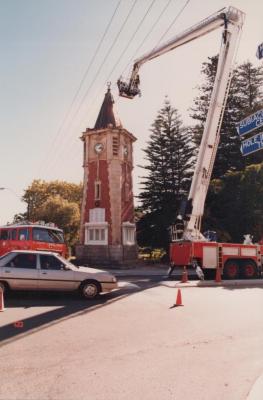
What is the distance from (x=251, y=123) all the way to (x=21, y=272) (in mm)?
8610

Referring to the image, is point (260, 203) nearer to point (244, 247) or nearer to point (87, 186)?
point (244, 247)

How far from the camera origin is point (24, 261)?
12.2 m

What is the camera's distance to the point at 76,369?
5.82 meters

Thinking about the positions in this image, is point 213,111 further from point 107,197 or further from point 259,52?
point 107,197

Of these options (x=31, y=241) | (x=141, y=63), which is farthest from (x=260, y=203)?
(x=31, y=241)

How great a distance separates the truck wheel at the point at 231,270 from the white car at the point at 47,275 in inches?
322

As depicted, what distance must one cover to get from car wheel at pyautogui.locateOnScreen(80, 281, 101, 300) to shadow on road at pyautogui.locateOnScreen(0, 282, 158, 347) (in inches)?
8.1

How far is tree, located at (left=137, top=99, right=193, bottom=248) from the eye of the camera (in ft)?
117

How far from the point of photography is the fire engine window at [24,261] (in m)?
12.1

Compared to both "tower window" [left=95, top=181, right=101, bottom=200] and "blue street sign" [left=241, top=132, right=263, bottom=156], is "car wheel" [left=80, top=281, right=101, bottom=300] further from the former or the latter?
"tower window" [left=95, top=181, right=101, bottom=200]

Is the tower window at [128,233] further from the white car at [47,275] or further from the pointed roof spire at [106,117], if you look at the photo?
the white car at [47,275]

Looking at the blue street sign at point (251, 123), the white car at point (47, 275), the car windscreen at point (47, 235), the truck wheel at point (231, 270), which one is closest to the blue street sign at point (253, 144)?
the blue street sign at point (251, 123)

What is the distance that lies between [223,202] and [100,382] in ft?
98.5

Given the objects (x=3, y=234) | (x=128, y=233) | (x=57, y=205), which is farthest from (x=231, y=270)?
(x=57, y=205)
